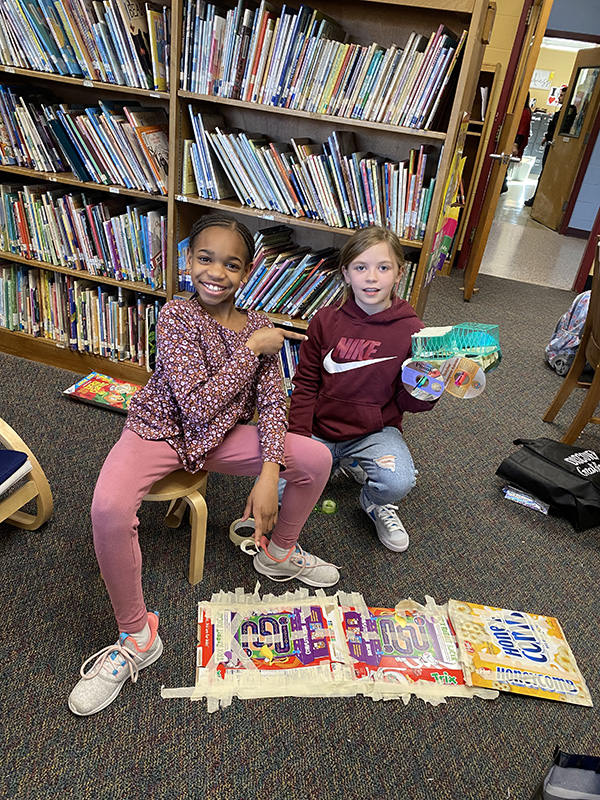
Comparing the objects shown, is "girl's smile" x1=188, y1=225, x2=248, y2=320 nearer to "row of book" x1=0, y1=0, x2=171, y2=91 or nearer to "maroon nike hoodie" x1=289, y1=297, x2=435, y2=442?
"maroon nike hoodie" x1=289, y1=297, x2=435, y2=442

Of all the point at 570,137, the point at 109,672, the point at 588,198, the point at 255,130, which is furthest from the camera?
the point at 570,137

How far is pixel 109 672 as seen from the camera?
4.19 ft

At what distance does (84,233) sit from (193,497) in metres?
1.51

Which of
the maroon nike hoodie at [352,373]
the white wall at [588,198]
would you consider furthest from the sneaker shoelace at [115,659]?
the white wall at [588,198]

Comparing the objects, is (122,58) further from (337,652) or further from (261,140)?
(337,652)

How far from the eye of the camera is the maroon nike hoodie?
5.63ft

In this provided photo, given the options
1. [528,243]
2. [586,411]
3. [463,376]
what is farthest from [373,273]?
[528,243]

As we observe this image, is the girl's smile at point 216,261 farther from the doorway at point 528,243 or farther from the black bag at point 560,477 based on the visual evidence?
the doorway at point 528,243

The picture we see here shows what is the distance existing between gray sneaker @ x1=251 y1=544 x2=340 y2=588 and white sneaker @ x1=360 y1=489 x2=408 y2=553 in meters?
0.24

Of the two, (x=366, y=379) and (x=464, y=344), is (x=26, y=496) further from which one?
(x=464, y=344)

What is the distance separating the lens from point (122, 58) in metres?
2.12

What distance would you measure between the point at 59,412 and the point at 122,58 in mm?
1381

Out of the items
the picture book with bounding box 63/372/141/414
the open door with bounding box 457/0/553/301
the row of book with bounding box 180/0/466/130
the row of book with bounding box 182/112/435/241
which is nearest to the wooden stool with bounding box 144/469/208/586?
the picture book with bounding box 63/372/141/414

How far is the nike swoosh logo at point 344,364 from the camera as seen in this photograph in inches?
67.4
